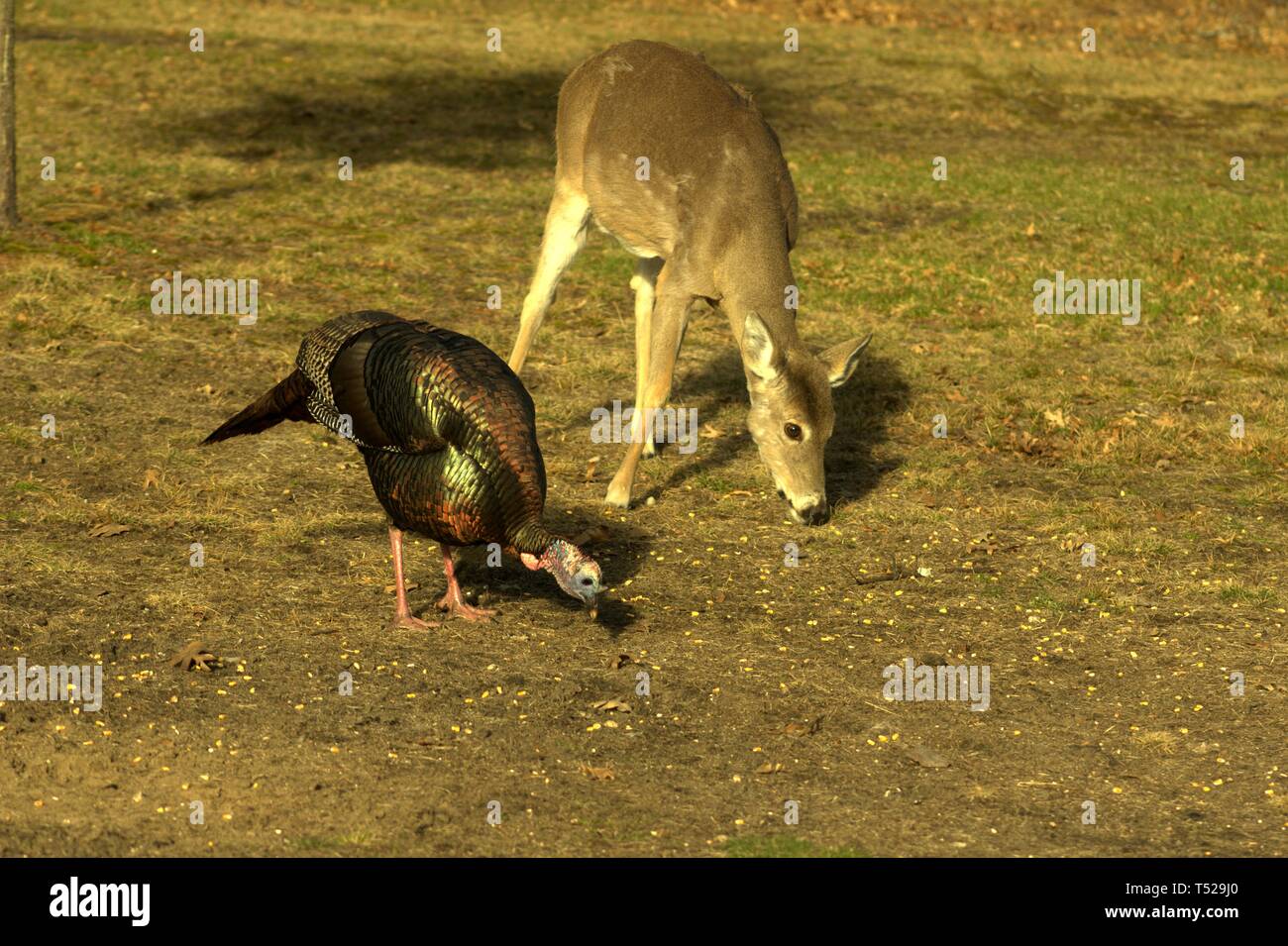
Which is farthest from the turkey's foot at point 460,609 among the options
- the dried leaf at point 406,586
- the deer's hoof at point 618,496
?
the deer's hoof at point 618,496

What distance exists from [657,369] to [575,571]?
3.29 meters

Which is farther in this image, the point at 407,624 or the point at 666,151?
the point at 666,151

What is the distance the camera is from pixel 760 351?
10844 mm

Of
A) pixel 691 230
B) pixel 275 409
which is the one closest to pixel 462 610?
pixel 275 409

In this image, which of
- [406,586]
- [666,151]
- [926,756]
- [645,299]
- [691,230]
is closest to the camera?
[926,756]

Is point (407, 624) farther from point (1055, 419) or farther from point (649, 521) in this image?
point (1055, 419)

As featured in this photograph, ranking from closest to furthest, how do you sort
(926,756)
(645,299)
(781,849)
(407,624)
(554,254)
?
(781,849) → (926,756) → (407,624) → (554,254) → (645,299)

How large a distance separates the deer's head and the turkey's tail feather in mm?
2830

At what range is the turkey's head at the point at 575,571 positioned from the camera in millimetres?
8586

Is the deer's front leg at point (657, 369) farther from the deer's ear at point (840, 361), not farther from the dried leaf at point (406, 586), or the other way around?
the dried leaf at point (406, 586)

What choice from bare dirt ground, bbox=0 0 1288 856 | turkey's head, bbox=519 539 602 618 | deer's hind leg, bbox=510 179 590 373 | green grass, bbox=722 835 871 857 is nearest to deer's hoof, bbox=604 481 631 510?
bare dirt ground, bbox=0 0 1288 856

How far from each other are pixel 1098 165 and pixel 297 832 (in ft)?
57.6

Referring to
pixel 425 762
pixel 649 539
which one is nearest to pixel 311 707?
pixel 425 762
